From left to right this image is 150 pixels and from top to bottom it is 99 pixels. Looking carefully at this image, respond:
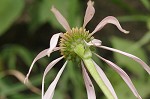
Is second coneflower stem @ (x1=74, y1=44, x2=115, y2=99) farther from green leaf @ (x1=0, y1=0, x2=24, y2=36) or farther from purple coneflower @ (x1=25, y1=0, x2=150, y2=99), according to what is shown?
green leaf @ (x1=0, y1=0, x2=24, y2=36)

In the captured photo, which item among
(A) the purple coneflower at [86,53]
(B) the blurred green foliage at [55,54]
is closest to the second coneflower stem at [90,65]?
(A) the purple coneflower at [86,53]

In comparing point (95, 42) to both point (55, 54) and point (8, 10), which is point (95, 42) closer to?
point (8, 10)

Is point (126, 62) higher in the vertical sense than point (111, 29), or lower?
lower

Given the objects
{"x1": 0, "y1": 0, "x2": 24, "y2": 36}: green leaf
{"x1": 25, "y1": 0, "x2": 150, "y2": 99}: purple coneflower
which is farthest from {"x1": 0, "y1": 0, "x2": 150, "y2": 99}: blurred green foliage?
{"x1": 25, "y1": 0, "x2": 150, "y2": 99}: purple coneflower

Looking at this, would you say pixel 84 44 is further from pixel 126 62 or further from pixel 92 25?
pixel 92 25

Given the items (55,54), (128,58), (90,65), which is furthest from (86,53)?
(55,54)

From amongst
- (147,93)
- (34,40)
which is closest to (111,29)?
(34,40)

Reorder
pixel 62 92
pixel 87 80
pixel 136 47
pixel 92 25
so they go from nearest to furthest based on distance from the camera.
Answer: pixel 87 80 < pixel 136 47 < pixel 62 92 < pixel 92 25

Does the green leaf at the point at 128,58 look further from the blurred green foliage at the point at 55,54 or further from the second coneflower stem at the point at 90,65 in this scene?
the second coneflower stem at the point at 90,65
